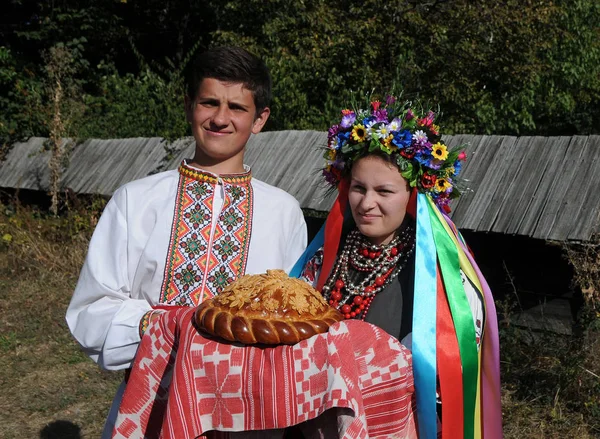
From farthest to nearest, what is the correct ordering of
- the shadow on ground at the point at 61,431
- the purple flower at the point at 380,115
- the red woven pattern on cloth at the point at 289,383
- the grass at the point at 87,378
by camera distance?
the shadow on ground at the point at 61,431 → the grass at the point at 87,378 → the purple flower at the point at 380,115 → the red woven pattern on cloth at the point at 289,383

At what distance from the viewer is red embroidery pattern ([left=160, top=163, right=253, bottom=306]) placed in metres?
2.52

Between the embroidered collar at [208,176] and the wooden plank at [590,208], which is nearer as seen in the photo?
the embroidered collar at [208,176]

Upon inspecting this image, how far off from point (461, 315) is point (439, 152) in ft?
1.81

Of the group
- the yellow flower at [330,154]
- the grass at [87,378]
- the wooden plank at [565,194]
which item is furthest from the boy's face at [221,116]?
the wooden plank at [565,194]

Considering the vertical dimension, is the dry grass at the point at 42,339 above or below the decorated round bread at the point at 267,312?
below

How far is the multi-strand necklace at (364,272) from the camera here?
7.88 ft

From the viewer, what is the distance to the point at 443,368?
2.21 meters

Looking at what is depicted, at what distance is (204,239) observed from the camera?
2596mm

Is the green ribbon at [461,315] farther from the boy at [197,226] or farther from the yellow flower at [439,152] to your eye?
the boy at [197,226]

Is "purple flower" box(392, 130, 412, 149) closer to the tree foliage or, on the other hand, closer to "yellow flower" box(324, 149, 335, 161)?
"yellow flower" box(324, 149, 335, 161)

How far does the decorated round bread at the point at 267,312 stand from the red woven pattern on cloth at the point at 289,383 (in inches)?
1.5

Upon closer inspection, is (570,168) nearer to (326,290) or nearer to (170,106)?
(326,290)

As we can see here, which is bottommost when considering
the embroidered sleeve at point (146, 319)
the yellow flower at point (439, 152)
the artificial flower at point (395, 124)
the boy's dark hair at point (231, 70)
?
the embroidered sleeve at point (146, 319)

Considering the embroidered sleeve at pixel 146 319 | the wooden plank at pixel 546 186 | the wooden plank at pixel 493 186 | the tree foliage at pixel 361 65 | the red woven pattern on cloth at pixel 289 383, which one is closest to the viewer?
the red woven pattern on cloth at pixel 289 383
